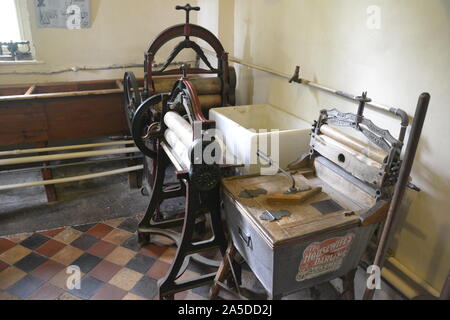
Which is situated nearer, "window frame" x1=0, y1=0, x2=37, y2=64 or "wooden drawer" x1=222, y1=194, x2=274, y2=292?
"wooden drawer" x1=222, y1=194, x2=274, y2=292

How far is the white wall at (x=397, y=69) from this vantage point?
1470mm

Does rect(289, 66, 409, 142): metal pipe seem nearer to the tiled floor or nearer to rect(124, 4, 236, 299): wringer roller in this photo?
rect(124, 4, 236, 299): wringer roller

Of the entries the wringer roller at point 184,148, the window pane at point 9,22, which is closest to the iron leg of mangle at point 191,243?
the wringer roller at point 184,148

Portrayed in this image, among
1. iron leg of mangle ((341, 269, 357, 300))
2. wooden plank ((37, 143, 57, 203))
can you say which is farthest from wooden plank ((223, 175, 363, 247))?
wooden plank ((37, 143, 57, 203))

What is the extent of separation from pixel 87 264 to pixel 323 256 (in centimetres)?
142

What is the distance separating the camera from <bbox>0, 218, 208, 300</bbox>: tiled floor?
188 centimetres

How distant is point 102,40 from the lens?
3369 millimetres

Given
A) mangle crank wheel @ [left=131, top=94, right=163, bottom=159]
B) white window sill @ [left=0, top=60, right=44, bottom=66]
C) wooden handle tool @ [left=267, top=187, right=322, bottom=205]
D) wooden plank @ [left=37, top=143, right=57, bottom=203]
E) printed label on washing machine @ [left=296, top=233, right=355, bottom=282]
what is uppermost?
white window sill @ [left=0, top=60, right=44, bottom=66]

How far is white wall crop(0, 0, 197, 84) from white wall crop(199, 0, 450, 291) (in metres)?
1.51

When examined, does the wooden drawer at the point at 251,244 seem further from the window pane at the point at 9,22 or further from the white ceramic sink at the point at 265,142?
the window pane at the point at 9,22

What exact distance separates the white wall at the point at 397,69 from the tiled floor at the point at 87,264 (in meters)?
1.16
